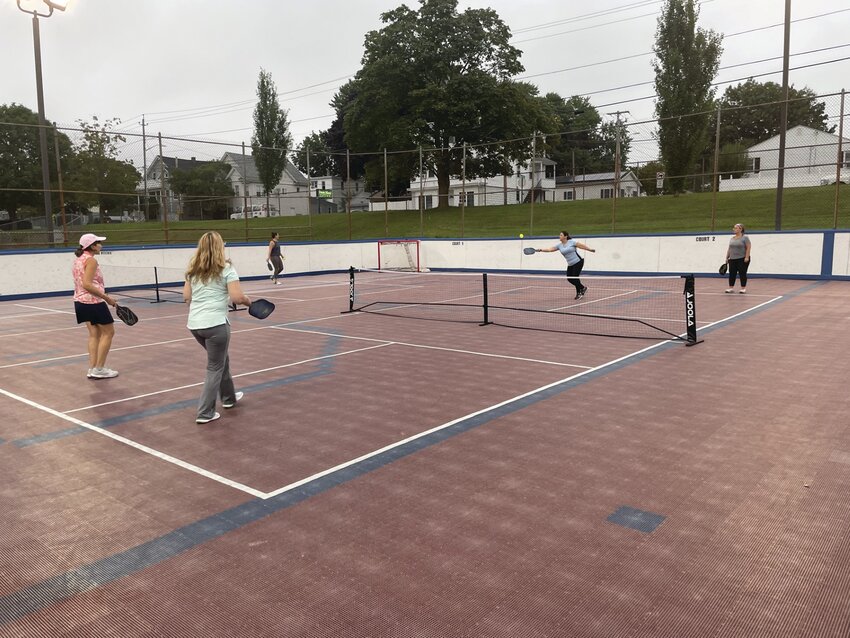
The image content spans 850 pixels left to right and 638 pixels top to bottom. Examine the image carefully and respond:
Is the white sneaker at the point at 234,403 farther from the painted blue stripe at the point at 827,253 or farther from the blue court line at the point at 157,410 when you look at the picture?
the painted blue stripe at the point at 827,253

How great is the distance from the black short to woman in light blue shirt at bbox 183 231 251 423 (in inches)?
107

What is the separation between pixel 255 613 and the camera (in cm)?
330

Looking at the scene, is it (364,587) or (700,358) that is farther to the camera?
(700,358)

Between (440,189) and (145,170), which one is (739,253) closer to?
(145,170)

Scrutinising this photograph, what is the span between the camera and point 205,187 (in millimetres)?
55062

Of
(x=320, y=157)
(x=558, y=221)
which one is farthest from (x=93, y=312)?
(x=320, y=157)

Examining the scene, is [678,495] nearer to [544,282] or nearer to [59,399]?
[59,399]

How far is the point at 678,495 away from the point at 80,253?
790 cm

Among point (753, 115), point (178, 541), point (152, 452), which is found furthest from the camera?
point (753, 115)

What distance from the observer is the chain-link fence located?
25.8m

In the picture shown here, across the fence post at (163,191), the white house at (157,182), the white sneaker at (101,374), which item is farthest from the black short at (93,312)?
the white house at (157,182)

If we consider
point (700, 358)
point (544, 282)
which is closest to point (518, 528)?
point (700, 358)

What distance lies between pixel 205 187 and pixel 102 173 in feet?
86.7

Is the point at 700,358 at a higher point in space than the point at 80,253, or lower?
lower
